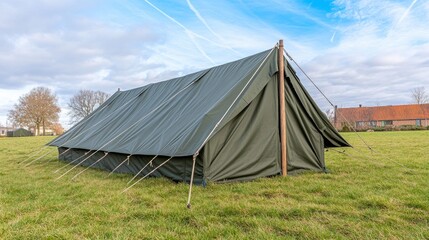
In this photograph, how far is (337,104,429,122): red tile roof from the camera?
4269 centimetres

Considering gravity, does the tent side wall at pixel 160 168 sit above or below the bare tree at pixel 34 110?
below

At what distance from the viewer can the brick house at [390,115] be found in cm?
4250

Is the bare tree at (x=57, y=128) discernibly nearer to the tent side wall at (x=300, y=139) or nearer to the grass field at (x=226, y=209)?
the grass field at (x=226, y=209)

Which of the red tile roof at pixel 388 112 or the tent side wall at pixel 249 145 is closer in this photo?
the tent side wall at pixel 249 145

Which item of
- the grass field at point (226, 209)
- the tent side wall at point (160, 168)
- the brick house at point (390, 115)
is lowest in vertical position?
the grass field at point (226, 209)

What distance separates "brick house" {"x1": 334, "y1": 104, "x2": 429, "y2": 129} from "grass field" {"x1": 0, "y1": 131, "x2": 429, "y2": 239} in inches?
1639

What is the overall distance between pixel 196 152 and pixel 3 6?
6.86 metres

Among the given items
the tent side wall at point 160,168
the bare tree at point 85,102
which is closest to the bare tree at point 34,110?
the bare tree at point 85,102

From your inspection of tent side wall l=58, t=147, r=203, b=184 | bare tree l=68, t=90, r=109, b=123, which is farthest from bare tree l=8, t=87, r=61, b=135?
tent side wall l=58, t=147, r=203, b=184

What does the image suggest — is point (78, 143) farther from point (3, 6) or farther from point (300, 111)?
point (300, 111)

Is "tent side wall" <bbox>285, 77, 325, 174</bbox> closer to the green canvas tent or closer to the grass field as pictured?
the green canvas tent

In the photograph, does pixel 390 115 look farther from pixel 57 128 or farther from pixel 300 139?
pixel 57 128

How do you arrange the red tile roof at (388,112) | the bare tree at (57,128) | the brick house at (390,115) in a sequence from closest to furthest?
the bare tree at (57,128) → the brick house at (390,115) → the red tile roof at (388,112)

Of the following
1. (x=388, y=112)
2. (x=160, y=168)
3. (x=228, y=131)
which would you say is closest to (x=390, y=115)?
(x=388, y=112)
